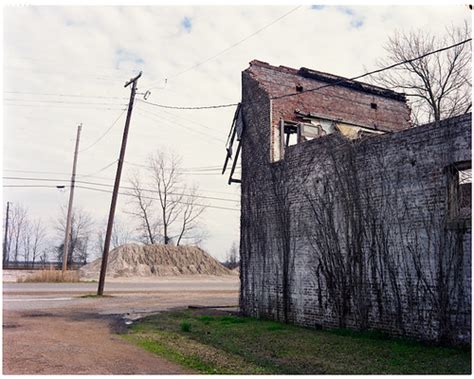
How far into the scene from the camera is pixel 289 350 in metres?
8.36

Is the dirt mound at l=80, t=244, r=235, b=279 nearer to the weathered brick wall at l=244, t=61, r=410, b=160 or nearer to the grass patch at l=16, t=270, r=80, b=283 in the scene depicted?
the grass patch at l=16, t=270, r=80, b=283

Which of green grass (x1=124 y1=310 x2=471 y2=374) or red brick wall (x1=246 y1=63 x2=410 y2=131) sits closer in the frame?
green grass (x1=124 y1=310 x2=471 y2=374)

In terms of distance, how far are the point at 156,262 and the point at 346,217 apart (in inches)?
1664

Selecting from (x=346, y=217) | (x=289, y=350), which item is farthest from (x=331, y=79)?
(x=289, y=350)

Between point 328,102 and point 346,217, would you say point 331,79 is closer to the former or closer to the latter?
point 328,102

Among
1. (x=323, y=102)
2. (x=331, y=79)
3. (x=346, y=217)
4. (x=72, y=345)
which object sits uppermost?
(x=331, y=79)

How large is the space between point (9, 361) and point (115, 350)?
1.71 meters

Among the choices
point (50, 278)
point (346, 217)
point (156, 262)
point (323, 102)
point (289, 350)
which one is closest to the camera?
point (289, 350)

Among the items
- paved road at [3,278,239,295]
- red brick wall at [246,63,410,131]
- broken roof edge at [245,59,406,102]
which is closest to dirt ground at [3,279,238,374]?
red brick wall at [246,63,410,131]

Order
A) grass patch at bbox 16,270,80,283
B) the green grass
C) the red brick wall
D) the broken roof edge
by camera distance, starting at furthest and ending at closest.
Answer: grass patch at bbox 16,270,80,283
the broken roof edge
the red brick wall
the green grass

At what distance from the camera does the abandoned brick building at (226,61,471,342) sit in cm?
846

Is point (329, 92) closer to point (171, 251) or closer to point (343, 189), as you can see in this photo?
point (343, 189)

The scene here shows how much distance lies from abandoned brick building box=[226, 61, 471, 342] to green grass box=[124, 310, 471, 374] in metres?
0.63

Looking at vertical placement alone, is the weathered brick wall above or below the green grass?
above
